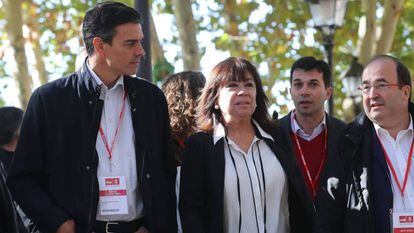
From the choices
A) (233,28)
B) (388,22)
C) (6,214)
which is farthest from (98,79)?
(233,28)

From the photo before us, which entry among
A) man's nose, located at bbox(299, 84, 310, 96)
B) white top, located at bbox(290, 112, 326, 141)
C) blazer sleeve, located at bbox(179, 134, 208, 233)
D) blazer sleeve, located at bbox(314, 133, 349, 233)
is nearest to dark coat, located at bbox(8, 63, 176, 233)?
blazer sleeve, located at bbox(179, 134, 208, 233)

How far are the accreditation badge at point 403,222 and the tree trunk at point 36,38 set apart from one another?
58.7 feet

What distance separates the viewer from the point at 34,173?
5793 mm

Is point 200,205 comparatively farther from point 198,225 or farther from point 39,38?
point 39,38

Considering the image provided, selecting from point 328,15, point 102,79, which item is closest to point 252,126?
point 102,79

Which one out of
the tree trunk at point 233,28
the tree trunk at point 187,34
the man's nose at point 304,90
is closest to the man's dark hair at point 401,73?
the man's nose at point 304,90

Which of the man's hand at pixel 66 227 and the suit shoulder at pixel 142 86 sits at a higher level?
the suit shoulder at pixel 142 86

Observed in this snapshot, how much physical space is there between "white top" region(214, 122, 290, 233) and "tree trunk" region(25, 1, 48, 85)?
17.2 meters

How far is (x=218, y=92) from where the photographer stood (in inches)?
247

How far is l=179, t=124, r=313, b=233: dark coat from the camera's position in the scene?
19.6ft

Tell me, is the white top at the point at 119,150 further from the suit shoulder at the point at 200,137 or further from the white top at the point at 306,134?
the white top at the point at 306,134

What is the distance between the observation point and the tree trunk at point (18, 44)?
18.1 m

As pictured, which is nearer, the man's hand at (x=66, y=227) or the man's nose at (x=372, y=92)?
the man's hand at (x=66, y=227)

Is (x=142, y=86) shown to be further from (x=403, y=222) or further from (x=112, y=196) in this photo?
(x=403, y=222)
